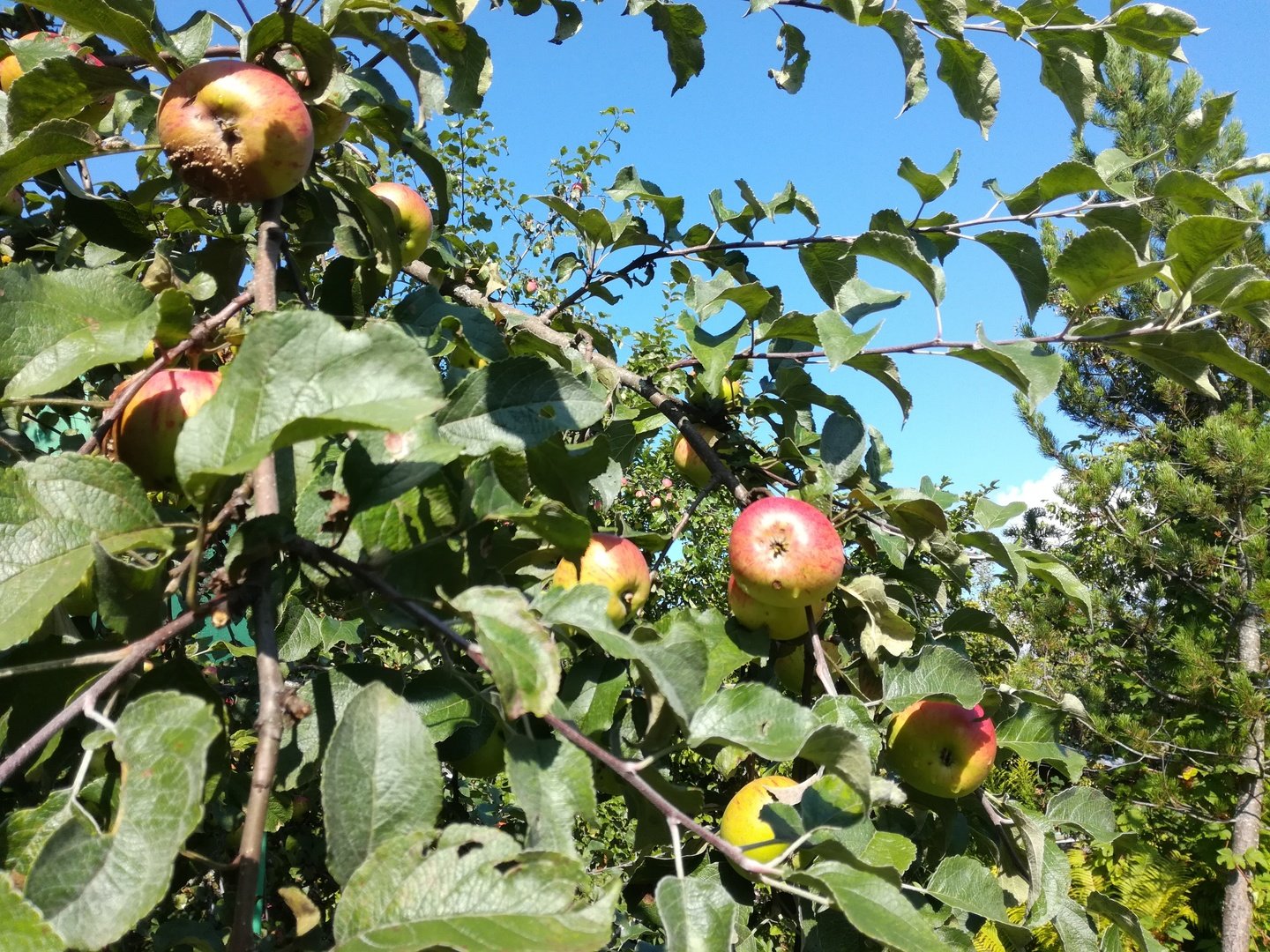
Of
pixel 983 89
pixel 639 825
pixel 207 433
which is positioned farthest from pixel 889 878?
pixel 983 89

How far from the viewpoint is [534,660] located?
0.53 meters

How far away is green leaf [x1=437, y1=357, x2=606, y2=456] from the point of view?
0.68 meters

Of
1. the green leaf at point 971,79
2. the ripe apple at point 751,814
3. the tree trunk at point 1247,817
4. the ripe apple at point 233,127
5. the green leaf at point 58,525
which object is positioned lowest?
the tree trunk at point 1247,817

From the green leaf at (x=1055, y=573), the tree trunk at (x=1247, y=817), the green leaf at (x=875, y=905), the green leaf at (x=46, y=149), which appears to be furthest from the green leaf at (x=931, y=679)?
the tree trunk at (x=1247, y=817)

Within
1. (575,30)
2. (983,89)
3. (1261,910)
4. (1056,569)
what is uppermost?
(983,89)

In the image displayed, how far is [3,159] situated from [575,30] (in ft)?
2.53

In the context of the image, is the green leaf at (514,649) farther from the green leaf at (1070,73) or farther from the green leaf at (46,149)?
the green leaf at (1070,73)

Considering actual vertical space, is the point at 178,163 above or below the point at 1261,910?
above

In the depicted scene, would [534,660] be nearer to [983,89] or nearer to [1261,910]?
[983,89]

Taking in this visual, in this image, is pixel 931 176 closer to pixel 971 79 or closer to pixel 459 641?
pixel 971 79

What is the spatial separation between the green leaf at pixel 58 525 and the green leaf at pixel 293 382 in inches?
3.9

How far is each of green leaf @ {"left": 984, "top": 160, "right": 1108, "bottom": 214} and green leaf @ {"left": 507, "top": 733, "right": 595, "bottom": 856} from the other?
853mm

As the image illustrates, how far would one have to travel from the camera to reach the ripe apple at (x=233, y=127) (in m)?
0.74

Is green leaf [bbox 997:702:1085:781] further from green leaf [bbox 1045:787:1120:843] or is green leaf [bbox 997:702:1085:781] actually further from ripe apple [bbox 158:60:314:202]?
ripe apple [bbox 158:60:314:202]
